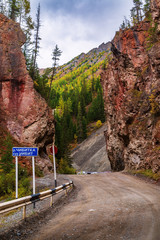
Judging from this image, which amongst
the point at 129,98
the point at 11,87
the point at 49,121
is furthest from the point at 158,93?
the point at 11,87

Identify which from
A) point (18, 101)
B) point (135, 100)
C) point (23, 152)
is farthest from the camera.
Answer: point (135, 100)

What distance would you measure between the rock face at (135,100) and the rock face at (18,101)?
12092mm

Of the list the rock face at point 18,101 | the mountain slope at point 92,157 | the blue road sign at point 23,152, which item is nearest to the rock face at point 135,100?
the mountain slope at point 92,157

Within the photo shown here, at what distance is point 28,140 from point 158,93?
17.1 m

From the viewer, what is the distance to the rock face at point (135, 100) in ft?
69.1

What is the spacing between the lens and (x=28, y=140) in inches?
947

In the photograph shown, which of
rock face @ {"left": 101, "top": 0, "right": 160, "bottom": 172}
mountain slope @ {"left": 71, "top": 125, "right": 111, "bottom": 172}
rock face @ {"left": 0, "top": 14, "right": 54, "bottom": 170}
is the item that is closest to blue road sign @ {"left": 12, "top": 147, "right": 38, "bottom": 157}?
rock face @ {"left": 101, "top": 0, "right": 160, "bottom": 172}

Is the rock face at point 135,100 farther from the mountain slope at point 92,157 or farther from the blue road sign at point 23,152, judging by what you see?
the blue road sign at point 23,152

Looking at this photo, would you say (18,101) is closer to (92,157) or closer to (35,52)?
(35,52)

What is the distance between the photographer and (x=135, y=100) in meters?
27.7

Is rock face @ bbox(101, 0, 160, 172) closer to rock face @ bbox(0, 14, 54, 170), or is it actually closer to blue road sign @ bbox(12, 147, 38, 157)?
rock face @ bbox(0, 14, 54, 170)

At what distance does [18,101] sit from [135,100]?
1737 centimetres

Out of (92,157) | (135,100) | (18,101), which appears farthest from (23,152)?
(92,157)

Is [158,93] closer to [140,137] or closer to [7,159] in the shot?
[140,137]
